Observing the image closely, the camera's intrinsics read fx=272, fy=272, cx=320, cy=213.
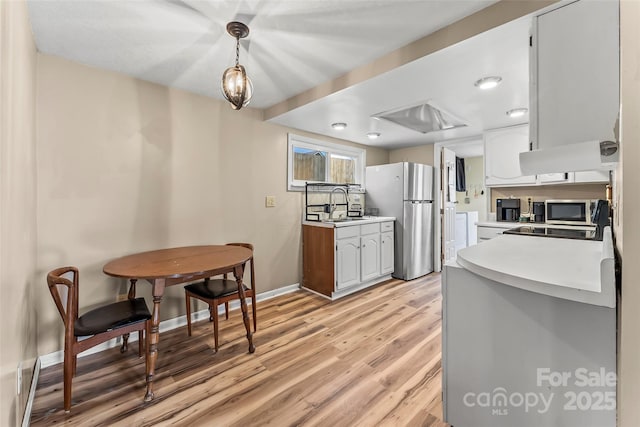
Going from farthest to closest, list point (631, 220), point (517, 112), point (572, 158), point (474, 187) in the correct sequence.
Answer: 1. point (474, 187)
2. point (517, 112)
3. point (572, 158)
4. point (631, 220)

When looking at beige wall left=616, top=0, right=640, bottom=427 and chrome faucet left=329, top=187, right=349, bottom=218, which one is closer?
beige wall left=616, top=0, right=640, bottom=427

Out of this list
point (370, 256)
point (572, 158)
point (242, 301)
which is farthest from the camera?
point (370, 256)

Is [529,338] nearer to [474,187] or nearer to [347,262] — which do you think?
[347,262]

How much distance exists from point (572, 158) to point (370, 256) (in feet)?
8.25

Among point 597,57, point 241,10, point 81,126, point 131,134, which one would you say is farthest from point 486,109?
point 81,126

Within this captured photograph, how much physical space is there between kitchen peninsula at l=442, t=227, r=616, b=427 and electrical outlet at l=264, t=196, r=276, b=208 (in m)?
2.28

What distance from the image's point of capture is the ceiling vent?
8.89 ft

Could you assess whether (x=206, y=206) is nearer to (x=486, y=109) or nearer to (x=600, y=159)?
(x=600, y=159)

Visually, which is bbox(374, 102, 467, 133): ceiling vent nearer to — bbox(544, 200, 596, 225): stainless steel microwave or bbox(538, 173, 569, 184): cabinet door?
bbox(538, 173, 569, 184): cabinet door

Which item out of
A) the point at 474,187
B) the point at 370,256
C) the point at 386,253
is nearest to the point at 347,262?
the point at 370,256

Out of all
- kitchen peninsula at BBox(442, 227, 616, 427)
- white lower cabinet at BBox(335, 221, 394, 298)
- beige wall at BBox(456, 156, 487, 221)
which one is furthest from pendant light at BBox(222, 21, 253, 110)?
beige wall at BBox(456, 156, 487, 221)

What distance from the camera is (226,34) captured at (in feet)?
5.62

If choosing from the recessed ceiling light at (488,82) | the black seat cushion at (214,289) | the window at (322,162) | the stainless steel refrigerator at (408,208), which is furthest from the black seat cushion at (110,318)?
the stainless steel refrigerator at (408,208)

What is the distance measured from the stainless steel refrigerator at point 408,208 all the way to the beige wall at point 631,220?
10.5 feet
